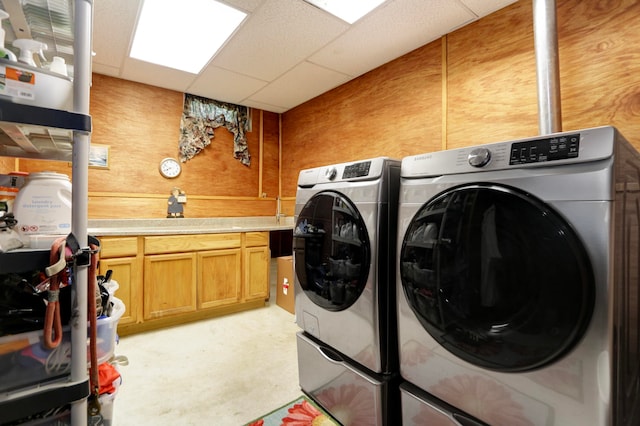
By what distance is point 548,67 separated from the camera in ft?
5.15

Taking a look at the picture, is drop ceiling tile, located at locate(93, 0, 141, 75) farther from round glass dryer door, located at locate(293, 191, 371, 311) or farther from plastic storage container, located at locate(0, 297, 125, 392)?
plastic storage container, located at locate(0, 297, 125, 392)

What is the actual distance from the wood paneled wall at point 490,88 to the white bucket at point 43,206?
219cm

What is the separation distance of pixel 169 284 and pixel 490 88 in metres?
2.91

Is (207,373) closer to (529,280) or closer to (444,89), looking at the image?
(529,280)

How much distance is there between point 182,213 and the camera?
3.39 m

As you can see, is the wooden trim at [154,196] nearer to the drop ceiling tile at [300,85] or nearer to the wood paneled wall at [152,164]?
the wood paneled wall at [152,164]

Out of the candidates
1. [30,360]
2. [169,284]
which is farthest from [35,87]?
[169,284]

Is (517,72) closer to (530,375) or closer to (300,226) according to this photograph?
(300,226)

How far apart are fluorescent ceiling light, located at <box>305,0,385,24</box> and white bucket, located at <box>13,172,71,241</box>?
174 centimetres

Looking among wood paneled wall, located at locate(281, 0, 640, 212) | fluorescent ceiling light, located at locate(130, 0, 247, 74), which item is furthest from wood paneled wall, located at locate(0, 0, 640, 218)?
fluorescent ceiling light, located at locate(130, 0, 247, 74)

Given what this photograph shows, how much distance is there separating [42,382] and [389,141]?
252 centimetres

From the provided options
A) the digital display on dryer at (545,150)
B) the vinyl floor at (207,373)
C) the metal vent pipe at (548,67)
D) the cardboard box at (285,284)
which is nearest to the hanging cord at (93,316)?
the vinyl floor at (207,373)

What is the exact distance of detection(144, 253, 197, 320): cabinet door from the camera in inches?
102

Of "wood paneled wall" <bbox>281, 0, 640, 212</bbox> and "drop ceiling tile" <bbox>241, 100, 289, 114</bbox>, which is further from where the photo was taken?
"drop ceiling tile" <bbox>241, 100, 289, 114</bbox>
